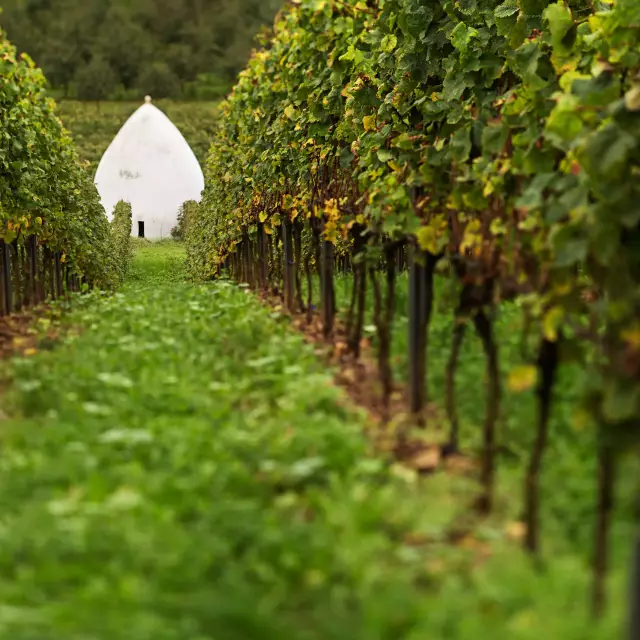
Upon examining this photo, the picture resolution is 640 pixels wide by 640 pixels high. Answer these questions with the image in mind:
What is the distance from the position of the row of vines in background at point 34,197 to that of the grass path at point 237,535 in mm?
5321

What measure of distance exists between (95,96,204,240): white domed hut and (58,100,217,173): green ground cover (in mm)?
6471

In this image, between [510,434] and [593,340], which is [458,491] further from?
[593,340]

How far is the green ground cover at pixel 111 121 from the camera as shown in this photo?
52.1 metres

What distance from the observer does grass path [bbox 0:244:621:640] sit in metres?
2.15

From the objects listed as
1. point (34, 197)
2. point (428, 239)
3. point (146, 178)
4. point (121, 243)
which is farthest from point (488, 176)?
point (146, 178)

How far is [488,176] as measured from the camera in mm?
4238

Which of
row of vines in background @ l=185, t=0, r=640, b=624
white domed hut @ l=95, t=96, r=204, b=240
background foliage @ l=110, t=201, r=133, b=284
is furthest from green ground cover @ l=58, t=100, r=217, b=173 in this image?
row of vines in background @ l=185, t=0, r=640, b=624

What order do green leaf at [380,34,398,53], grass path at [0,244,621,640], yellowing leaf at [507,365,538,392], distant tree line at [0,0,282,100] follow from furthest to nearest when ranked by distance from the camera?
distant tree line at [0,0,282,100] → green leaf at [380,34,398,53] → yellowing leaf at [507,365,538,392] → grass path at [0,244,621,640]

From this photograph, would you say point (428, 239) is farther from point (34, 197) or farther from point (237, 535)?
point (34, 197)

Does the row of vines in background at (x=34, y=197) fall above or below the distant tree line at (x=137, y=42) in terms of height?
below

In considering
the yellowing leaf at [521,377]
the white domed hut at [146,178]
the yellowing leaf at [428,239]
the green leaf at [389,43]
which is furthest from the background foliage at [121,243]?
the yellowing leaf at [521,377]

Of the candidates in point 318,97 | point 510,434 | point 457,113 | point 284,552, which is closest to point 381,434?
point 510,434

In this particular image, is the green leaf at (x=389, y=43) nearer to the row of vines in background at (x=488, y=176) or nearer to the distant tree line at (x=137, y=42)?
the row of vines in background at (x=488, y=176)

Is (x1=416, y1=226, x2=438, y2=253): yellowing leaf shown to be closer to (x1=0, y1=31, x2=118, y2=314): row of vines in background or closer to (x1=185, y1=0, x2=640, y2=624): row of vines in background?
(x1=185, y1=0, x2=640, y2=624): row of vines in background
